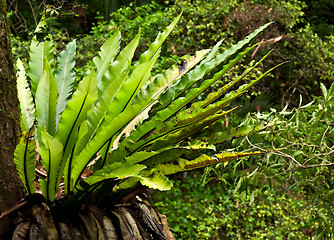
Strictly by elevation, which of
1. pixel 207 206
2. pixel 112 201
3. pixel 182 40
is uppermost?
pixel 112 201

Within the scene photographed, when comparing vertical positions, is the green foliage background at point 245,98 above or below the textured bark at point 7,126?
below

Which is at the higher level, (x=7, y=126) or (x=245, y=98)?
(x=7, y=126)

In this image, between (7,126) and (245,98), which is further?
(245,98)

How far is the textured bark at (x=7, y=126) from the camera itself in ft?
4.13

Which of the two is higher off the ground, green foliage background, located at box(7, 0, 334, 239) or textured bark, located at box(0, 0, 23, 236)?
textured bark, located at box(0, 0, 23, 236)

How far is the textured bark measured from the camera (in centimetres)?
126

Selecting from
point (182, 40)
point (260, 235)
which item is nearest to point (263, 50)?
point (182, 40)

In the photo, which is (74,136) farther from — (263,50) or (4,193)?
(263,50)

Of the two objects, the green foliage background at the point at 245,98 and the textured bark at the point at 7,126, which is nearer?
the textured bark at the point at 7,126

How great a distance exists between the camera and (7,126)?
1.29 m

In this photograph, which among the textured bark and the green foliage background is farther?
the green foliage background

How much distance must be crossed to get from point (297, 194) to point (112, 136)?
509cm

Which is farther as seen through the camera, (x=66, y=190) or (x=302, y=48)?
(x=302, y=48)

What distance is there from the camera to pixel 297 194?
5855 mm
